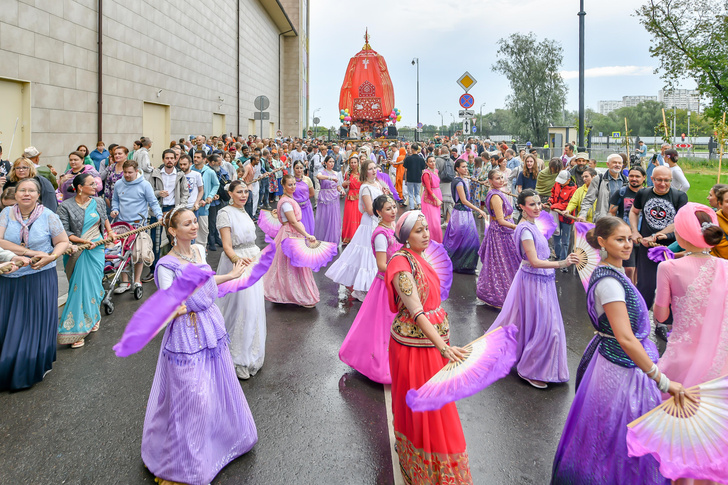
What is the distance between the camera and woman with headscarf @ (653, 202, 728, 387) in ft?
11.0

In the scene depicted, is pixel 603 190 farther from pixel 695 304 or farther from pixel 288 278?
pixel 695 304

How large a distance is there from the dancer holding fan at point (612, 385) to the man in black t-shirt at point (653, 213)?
333 cm

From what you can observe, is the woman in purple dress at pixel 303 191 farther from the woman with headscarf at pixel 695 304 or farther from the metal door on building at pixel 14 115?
the woman with headscarf at pixel 695 304

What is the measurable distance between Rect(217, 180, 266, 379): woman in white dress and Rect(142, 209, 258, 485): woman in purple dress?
1.46 meters

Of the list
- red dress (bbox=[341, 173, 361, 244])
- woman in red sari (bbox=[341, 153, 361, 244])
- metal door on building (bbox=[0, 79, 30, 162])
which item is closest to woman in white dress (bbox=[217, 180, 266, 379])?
woman in red sari (bbox=[341, 153, 361, 244])

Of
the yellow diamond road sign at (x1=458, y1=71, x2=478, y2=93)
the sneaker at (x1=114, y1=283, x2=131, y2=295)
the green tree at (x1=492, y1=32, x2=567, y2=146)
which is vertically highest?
the green tree at (x1=492, y1=32, x2=567, y2=146)

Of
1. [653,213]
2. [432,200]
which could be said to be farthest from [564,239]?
[653,213]

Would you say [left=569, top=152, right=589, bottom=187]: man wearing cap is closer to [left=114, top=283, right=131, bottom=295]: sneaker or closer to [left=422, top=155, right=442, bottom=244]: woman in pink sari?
[left=422, top=155, right=442, bottom=244]: woman in pink sari

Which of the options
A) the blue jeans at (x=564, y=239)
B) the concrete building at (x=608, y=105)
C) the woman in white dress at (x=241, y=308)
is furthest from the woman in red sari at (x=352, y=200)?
the concrete building at (x=608, y=105)

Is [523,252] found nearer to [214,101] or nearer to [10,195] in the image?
[10,195]

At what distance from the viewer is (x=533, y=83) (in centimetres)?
4331

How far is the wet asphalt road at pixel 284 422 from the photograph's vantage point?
3654 millimetres

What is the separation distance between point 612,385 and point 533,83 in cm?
4412

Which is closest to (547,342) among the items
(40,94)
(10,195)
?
(10,195)
